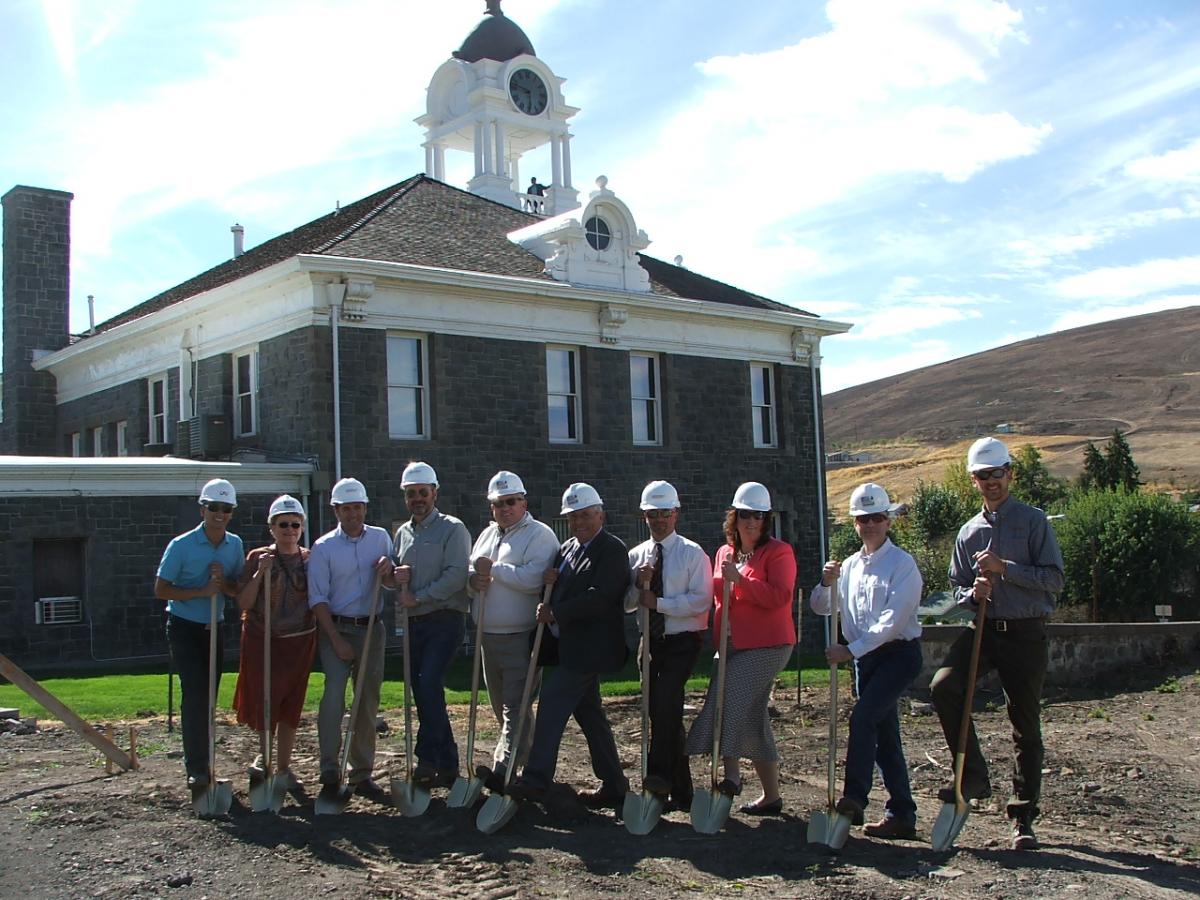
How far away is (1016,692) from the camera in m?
7.02

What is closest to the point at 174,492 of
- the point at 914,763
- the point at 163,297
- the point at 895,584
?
the point at 163,297

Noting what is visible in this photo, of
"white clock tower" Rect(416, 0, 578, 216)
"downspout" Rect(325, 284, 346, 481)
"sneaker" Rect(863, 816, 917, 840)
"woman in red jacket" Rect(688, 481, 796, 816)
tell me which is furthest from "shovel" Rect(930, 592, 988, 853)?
"white clock tower" Rect(416, 0, 578, 216)

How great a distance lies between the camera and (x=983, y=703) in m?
12.7

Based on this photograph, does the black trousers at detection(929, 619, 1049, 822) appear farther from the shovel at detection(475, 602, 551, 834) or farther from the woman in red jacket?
the shovel at detection(475, 602, 551, 834)

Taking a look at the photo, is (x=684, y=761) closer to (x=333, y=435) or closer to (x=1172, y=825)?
(x=1172, y=825)

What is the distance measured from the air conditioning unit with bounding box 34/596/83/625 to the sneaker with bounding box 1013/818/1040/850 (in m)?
14.7

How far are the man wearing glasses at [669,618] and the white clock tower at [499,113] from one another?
20631 mm

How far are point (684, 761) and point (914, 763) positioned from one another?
2.57 m

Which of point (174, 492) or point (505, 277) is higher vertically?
point (505, 277)

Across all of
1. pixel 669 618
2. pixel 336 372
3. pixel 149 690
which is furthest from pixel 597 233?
pixel 669 618

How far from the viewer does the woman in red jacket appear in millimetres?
7461

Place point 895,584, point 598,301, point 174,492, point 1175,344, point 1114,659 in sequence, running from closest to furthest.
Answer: point 895,584
point 1114,659
point 174,492
point 598,301
point 1175,344

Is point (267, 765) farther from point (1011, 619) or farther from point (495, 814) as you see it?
point (1011, 619)

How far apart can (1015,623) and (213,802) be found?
4.80m
